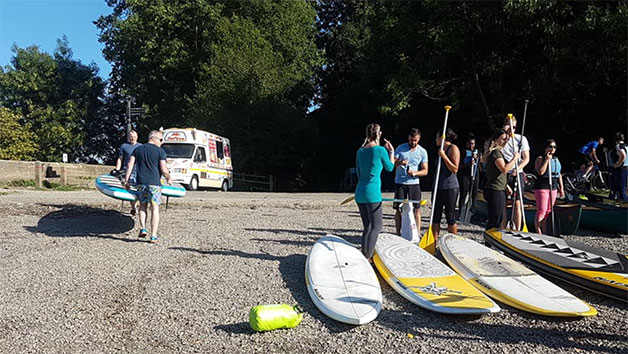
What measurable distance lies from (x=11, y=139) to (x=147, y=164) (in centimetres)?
2950

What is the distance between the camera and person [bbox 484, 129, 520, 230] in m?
6.39

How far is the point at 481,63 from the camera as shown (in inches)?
779

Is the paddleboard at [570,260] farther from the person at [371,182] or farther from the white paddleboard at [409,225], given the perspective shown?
the person at [371,182]

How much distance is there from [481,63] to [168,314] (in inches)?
724

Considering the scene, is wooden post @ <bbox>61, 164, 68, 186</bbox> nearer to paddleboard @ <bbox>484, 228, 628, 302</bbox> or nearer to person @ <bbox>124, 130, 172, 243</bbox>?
person @ <bbox>124, 130, 172, 243</bbox>

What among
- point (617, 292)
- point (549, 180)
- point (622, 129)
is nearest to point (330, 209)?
point (549, 180)

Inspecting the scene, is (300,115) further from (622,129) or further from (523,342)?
(523,342)

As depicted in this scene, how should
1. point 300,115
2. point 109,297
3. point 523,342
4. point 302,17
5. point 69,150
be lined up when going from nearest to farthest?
point 523,342 < point 109,297 < point 300,115 < point 302,17 < point 69,150

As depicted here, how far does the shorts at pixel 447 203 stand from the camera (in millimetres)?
6734

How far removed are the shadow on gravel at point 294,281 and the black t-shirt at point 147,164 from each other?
→ 3.61 feet

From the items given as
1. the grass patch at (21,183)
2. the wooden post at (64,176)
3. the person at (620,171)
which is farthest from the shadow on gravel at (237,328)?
the wooden post at (64,176)

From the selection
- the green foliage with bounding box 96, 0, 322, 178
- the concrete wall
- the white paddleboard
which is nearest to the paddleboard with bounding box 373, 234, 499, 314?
the white paddleboard

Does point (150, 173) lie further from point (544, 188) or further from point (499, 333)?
point (544, 188)

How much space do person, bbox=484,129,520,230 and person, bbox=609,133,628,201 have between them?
5.86 meters
